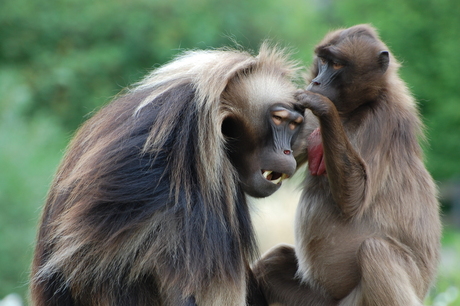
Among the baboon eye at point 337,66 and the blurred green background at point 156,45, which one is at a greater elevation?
the baboon eye at point 337,66

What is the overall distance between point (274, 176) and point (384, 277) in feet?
2.76

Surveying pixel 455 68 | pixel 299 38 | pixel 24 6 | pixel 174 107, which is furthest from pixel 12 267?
pixel 299 38

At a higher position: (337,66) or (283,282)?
(337,66)

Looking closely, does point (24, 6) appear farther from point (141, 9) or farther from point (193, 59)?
point (193, 59)

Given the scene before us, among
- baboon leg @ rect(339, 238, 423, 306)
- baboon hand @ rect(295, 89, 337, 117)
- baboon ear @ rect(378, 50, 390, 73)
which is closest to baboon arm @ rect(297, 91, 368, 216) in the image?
baboon hand @ rect(295, 89, 337, 117)

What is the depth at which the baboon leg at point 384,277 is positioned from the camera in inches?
147

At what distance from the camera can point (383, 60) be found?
4.12 meters

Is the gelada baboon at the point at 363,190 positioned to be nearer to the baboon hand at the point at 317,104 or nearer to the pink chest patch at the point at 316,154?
the pink chest patch at the point at 316,154

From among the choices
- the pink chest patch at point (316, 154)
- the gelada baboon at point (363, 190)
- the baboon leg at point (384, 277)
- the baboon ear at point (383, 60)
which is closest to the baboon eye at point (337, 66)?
the gelada baboon at point (363, 190)

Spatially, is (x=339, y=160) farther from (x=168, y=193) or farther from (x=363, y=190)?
(x=168, y=193)

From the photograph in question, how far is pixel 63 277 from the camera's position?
3.71 m

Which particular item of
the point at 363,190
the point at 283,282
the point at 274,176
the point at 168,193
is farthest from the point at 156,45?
the point at 168,193

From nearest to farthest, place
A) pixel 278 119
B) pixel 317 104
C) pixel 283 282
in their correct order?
pixel 317 104
pixel 278 119
pixel 283 282

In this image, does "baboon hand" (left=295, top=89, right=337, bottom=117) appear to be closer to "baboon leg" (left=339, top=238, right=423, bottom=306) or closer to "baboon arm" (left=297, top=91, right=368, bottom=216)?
"baboon arm" (left=297, top=91, right=368, bottom=216)
